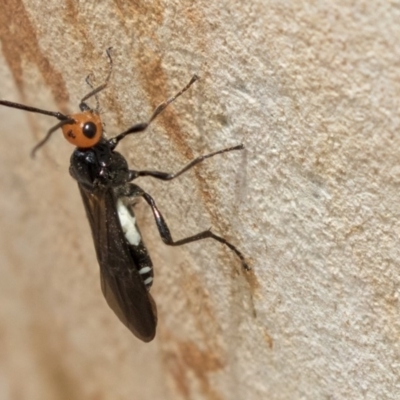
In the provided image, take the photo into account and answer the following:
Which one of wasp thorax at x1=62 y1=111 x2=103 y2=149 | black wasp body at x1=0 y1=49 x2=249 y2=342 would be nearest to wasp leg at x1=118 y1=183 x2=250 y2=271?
black wasp body at x1=0 y1=49 x2=249 y2=342

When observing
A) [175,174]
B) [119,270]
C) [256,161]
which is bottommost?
[119,270]

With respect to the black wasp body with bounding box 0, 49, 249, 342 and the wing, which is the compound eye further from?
the wing

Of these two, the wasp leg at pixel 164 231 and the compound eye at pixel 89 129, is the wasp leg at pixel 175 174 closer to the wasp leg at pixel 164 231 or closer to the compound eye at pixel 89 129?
the wasp leg at pixel 164 231

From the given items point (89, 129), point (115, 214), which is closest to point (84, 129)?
point (89, 129)

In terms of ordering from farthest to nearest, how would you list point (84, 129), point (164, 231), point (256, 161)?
point (164, 231), point (84, 129), point (256, 161)

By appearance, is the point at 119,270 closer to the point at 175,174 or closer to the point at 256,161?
the point at 175,174

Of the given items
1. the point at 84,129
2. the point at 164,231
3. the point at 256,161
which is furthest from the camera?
the point at 164,231

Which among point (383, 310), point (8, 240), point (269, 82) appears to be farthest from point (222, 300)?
point (8, 240)

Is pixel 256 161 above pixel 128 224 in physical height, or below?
above
